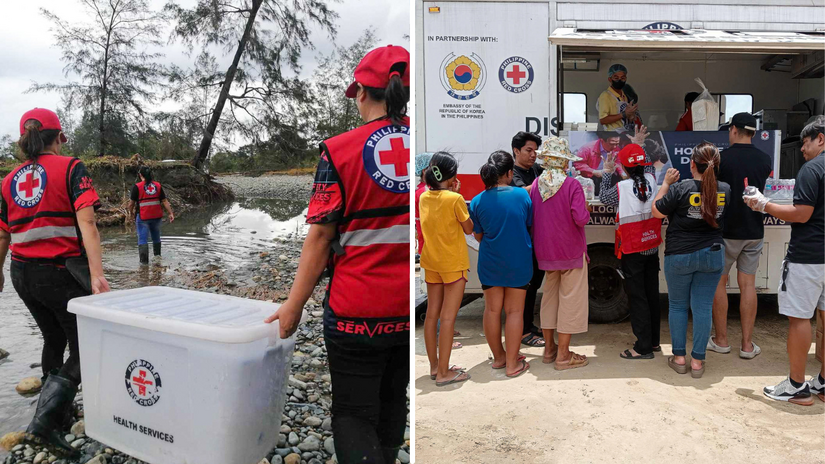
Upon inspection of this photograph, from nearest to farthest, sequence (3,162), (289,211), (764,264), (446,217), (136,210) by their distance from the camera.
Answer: (3,162) < (446,217) < (136,210) < (764,264) < (289,211)

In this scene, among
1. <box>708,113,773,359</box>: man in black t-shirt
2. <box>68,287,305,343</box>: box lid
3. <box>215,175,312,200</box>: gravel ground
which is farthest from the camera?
<box>215,175,312,200</box>: gravel ground

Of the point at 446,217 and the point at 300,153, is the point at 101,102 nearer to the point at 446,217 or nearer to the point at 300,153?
the point at 300,153

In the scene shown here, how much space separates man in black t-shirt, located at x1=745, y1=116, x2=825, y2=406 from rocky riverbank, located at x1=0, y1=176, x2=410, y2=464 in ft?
6.72

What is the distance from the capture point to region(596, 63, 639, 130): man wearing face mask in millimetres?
4531

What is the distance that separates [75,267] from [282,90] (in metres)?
2.06

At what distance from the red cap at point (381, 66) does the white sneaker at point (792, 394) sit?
8.83ft

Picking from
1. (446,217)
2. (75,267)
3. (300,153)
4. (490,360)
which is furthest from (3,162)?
(490,360)

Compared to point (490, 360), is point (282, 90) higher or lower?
higher

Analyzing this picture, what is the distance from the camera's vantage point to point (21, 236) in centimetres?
262

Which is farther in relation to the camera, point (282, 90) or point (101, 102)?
point (282, 90)

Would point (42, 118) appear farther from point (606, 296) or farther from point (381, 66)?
point (606, 296)

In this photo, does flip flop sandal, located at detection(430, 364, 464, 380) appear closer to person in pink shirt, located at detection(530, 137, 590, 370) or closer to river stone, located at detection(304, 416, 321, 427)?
person in pink shirt, located at detection(530, 137, 590, 370)

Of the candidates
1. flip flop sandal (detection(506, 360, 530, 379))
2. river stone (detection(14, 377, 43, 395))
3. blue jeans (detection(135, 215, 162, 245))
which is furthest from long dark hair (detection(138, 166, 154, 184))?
flip flop sandal (detection(506, 360, 530, 379))

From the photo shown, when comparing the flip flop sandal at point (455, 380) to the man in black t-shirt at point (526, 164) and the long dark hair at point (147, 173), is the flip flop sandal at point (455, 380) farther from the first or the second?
the long dark hair at point (147, 173)
